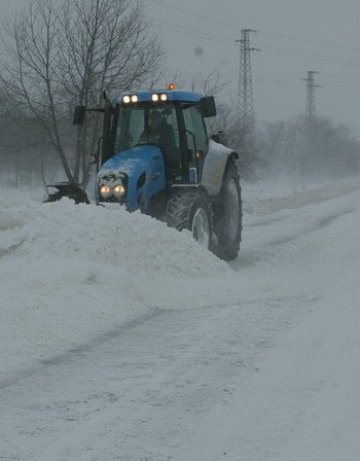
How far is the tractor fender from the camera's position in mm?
10383

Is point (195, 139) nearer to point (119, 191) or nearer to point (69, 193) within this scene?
point (119, 191)

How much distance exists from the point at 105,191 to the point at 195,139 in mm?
1618

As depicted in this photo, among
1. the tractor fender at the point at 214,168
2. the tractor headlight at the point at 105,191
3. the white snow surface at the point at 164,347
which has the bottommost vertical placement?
the white snow surface at the point at 164,347

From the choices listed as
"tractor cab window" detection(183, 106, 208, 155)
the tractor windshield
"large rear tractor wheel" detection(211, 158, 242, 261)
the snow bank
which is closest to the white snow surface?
the snow bank

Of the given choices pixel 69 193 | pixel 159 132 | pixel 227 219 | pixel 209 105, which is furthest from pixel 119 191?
pixel 227 219

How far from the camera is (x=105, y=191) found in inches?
375

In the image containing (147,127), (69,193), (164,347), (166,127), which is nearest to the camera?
(164,347)

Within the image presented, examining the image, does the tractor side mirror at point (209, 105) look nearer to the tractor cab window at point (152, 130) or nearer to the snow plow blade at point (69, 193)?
the tractor cab window at point (152, 130)

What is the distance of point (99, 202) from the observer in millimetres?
9648

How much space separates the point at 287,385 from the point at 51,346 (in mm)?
2048

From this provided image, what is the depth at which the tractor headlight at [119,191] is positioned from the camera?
9367 millimetres

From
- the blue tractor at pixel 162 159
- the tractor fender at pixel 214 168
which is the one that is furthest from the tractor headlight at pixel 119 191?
the tractor fender at pixel 214 168

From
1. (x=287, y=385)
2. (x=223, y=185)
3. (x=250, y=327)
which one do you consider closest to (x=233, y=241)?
(x=223, y=185)

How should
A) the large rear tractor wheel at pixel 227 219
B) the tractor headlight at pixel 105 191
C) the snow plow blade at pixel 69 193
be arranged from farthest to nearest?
the large rear tractor wheel at pixel 227 219 < the snow plow blade at pixel 69 193 < the tractor headlight at pixel 105 191
